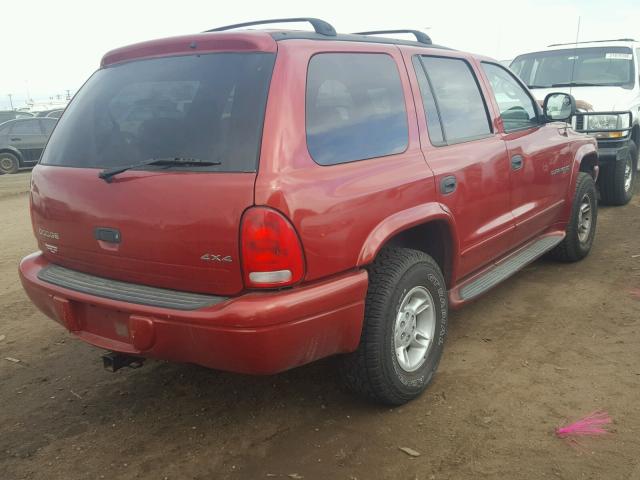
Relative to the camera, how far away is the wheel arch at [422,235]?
8.53ft

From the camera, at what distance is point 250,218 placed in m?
2.24

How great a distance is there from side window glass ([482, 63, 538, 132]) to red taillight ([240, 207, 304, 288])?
Answer: 2.26m

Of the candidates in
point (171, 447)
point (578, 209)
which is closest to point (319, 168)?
point (171, 447)

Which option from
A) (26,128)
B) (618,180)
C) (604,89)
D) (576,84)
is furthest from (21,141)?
(618,180)

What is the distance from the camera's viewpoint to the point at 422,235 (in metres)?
3.22

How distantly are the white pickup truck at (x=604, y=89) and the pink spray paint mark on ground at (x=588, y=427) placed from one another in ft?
15.5

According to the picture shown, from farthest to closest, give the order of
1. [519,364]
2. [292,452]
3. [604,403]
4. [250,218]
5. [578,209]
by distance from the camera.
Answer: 1. [578,209]
2. [519,364]
3. [604,403]
4. [292,452]
5. [250,218]

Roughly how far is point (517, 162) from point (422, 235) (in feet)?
3.55

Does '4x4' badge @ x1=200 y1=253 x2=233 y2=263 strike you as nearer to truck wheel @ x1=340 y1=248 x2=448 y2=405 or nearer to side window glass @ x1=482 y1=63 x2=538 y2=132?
truck wheel @ x1=340 y1=248 x2=448 y2=405

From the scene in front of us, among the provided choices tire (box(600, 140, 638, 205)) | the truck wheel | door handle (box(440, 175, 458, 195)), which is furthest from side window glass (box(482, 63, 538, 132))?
tire (box(600, 140, 638, 205))

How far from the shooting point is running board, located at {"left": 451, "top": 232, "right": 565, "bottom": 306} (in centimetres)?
346

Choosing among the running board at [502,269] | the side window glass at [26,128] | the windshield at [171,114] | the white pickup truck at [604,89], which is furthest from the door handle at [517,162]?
the side window glass at [26,128]

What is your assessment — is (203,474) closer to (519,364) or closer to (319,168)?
(319,168)

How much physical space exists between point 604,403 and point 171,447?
206cm
